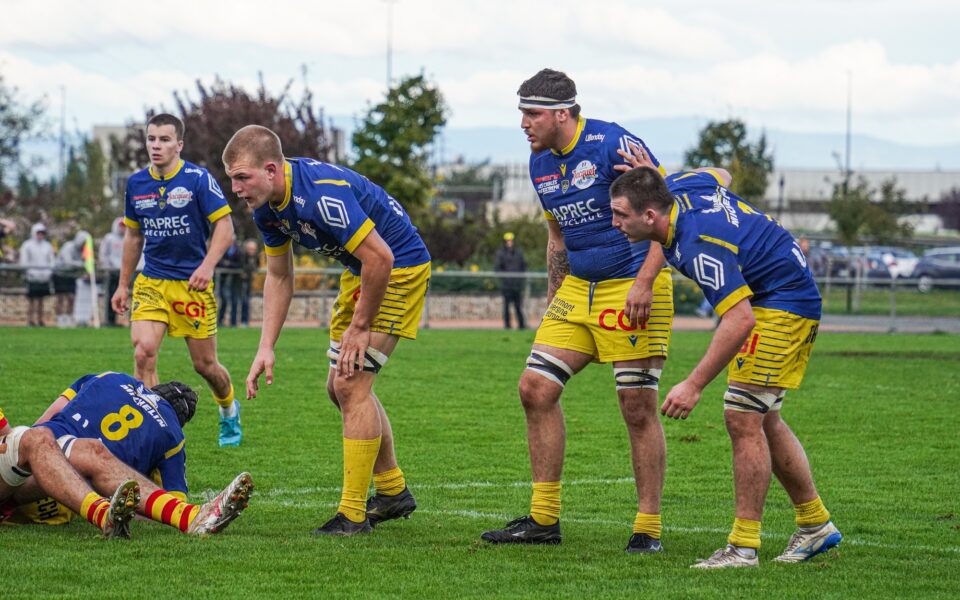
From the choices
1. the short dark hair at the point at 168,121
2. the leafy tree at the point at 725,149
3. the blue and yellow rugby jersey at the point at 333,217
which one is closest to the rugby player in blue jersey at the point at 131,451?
the blue and yellow rugby jersey at the point at 333,217

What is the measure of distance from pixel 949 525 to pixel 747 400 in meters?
2.08

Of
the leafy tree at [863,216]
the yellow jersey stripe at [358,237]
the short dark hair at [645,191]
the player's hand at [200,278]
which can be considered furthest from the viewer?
the leafy tree at [863,216]

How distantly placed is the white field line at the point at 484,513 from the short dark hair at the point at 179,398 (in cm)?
82

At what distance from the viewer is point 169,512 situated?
23.1ft

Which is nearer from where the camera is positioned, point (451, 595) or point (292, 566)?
point (451, 595)

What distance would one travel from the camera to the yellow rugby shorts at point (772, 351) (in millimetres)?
6676

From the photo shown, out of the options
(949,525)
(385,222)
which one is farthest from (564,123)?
(949,525)

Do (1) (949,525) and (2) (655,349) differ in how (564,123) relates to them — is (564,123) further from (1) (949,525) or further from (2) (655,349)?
(1) (949,525)

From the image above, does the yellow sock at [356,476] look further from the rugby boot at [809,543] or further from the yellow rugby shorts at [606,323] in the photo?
the rugby boot at [809,543]

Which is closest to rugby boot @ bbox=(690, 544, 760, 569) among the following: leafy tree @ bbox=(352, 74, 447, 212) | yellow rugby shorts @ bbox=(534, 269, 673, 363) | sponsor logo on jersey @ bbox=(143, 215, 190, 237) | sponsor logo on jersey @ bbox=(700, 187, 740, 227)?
yellow rugby shorts @ bbox=(534, 269, 673, 363)

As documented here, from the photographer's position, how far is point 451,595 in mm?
5844

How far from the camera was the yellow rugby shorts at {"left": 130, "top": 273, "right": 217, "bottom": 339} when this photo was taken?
10.7 meters

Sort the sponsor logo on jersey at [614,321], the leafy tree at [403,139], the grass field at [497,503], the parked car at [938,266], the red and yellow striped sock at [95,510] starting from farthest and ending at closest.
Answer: the parked car at [938,266] → the leafy tree at [403,139] → the sponsor logo on jersey at [614,321] → the red and yellow striped sock at [95,510] → the grass field at [497,503]

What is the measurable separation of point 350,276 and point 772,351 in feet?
8.04
